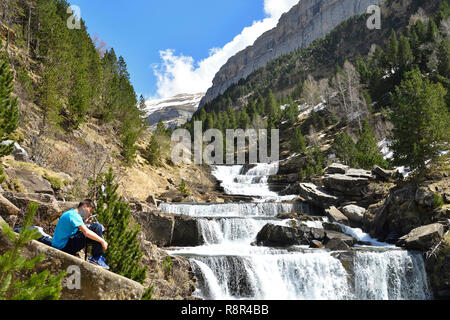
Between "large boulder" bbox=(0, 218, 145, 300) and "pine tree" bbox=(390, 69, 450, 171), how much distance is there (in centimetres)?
2140

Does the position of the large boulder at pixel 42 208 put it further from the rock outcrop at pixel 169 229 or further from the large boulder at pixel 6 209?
the rock outcrop at pixel 169 229

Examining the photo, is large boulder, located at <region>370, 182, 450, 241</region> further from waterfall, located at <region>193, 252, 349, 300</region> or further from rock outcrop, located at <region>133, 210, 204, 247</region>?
rock outcrop, located at <region>133, 210, 204, 247</region>

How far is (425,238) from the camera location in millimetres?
15195

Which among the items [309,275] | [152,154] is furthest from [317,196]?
[152,154]

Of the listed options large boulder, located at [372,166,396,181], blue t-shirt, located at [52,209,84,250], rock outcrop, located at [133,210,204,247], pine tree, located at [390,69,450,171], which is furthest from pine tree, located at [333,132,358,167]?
blue t-shirt, located at [52,209,84,250]

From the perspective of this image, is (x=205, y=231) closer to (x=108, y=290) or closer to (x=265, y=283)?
(x=265, y=283)

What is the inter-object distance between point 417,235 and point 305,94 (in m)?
69.2

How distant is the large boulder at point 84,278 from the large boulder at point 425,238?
15752 mm

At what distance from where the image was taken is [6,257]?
312 cm

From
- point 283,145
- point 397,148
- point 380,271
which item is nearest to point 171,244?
point 380,271

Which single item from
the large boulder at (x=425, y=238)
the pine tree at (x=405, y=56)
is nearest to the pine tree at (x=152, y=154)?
the large boulder at (x=425, y=238)

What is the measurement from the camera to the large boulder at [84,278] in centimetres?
495

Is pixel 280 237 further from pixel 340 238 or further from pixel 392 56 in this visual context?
pixel 392 56

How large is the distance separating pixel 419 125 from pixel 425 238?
377 inches
